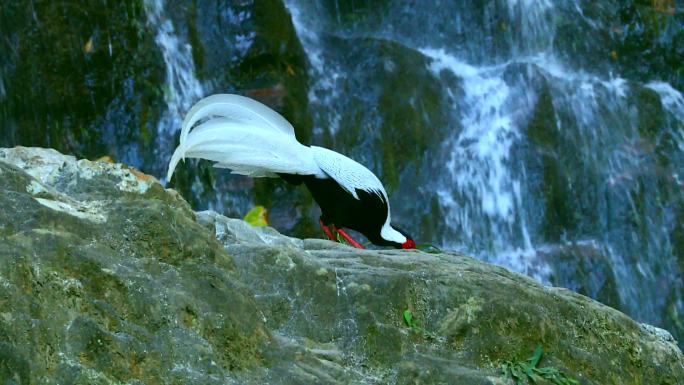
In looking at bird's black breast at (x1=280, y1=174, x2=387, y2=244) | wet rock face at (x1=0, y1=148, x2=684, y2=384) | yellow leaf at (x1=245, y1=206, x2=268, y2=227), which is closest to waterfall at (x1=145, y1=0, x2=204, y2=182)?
yellow leaf at (x1=245, y1=206, x2=268, y2=227)

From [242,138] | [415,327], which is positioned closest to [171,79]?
[242,138]

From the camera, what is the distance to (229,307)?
271cm

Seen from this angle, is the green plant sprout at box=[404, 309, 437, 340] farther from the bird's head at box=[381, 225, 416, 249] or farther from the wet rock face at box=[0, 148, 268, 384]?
the bird's head at box=[381, 225, 416, 249]

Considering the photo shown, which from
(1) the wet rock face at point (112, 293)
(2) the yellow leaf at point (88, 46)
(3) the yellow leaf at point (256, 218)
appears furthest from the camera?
(2) the yellow leaf at point (88, 46)

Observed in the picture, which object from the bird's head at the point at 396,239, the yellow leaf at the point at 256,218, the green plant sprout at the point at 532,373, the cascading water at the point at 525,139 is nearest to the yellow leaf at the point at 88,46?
the cascading water at the point at 525,139

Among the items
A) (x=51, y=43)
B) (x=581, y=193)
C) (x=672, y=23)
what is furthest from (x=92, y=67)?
(x=672, y=23)

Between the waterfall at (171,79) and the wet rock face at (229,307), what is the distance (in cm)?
511

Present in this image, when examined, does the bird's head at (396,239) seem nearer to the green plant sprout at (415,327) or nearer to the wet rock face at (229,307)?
the wet rock face at (229,307)

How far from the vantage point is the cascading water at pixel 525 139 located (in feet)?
31.0

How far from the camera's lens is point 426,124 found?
9.59 meters

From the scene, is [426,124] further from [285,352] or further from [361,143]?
[285,352]

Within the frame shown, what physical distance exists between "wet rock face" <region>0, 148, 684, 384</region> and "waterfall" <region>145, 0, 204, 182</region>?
16.8 feet

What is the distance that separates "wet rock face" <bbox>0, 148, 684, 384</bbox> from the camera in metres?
2.40

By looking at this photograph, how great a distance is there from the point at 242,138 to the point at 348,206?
1063mm
